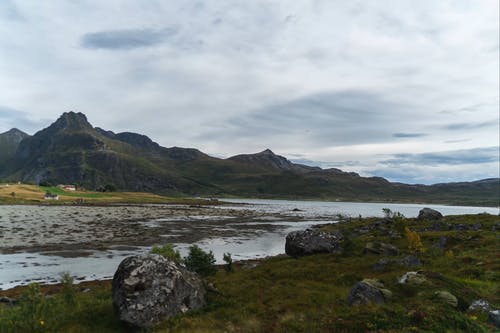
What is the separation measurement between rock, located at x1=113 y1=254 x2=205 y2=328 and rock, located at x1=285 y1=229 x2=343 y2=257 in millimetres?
19068

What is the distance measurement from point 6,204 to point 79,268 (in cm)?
14075

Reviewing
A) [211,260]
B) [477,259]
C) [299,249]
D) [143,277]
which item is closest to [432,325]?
[143,277]

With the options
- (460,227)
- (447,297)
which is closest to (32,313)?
(447,297)

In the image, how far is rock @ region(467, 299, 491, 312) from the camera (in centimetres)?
1556

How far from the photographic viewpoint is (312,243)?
35.8m

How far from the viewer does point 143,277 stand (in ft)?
55.2

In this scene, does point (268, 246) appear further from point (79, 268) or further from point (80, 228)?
point (80, 228)

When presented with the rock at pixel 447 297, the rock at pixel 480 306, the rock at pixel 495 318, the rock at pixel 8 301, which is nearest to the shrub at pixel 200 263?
the rock at pixel 8 301

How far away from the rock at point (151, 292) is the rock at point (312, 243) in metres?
19.1

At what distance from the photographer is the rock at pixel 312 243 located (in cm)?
3550

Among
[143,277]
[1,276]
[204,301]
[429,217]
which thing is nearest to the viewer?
[143,277]

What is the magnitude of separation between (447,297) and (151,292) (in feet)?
46.7

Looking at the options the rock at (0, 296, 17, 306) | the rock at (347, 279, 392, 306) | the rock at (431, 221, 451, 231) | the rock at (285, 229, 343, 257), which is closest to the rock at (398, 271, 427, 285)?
the rock at (347, 279, 392, 306)

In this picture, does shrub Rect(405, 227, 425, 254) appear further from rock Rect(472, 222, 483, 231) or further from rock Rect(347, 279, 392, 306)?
rock Rect(472, 222, 483, 231)
